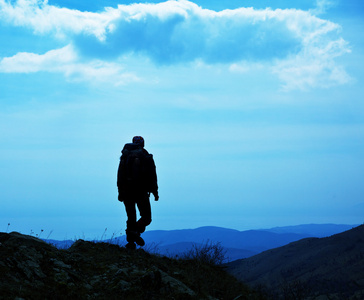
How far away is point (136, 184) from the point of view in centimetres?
1046

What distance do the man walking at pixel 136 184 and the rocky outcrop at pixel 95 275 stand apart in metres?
0.55

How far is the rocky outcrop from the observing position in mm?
7357

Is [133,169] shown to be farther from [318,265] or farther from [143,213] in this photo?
[318,265]

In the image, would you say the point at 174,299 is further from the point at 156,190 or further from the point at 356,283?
the point at 356,283

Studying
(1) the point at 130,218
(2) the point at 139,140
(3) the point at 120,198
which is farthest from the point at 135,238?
(2) the point at 139,140

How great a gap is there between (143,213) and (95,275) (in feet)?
7.84

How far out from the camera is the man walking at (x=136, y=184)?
10438 mm

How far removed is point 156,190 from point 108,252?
1.74 meters

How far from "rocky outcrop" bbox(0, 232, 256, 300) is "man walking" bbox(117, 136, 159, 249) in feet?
1.79

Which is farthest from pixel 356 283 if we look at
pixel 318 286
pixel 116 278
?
pixel 116 278

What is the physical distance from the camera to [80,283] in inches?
316

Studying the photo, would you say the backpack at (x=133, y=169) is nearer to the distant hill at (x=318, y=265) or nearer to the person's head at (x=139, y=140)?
the person's head at (x=139, y=140)

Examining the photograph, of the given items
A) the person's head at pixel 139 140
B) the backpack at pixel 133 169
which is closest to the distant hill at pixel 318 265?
the backpack at pixel 133 169

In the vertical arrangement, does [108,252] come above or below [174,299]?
above
